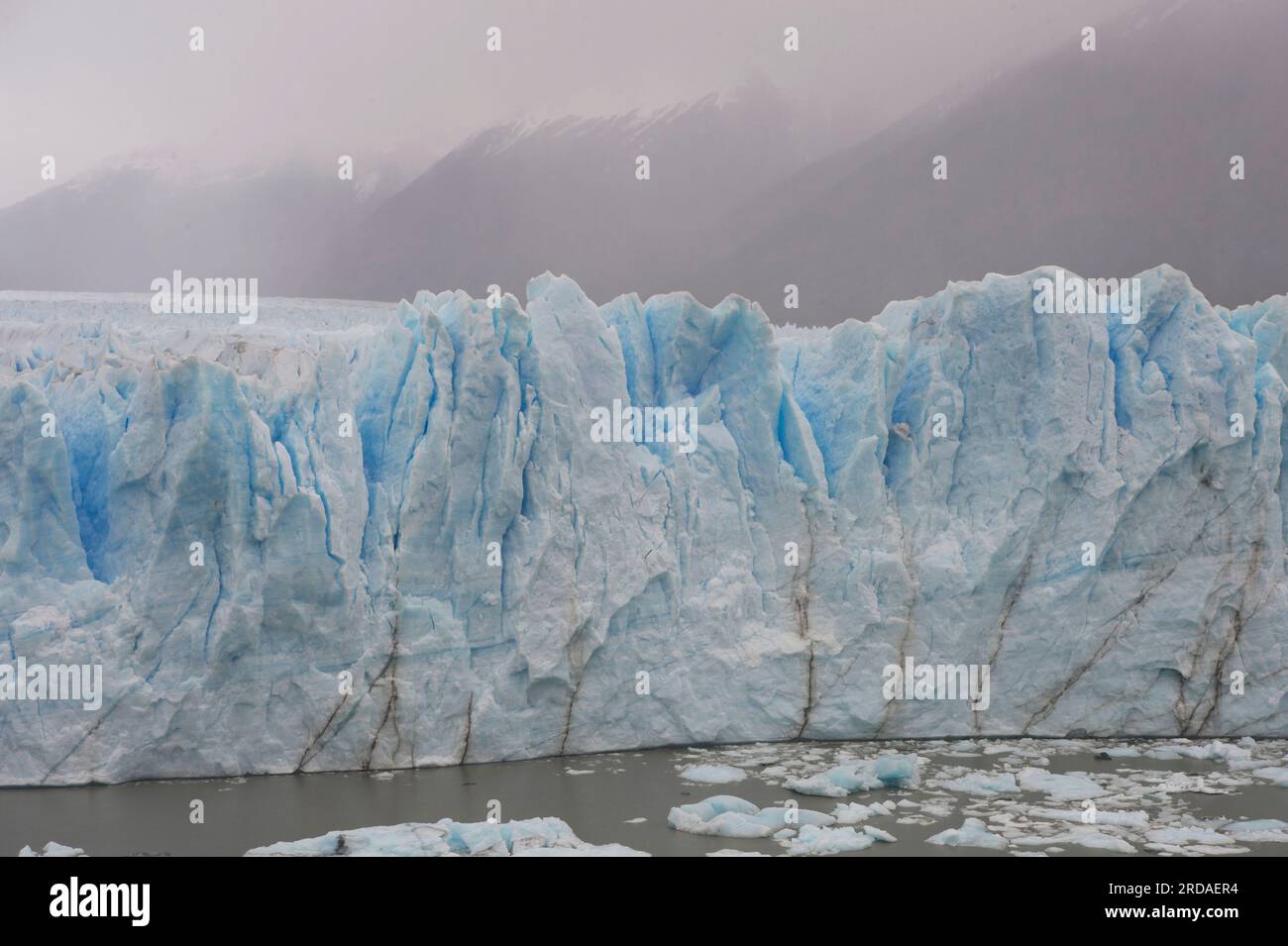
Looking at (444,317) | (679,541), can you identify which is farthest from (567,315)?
(679,541)

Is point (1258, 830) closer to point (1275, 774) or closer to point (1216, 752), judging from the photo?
point (1275, 774)

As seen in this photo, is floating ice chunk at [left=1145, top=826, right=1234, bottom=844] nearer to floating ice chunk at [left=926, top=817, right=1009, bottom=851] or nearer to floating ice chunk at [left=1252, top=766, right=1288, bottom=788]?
floating ice chunk at [left=926, top=817, right=1009, bottom=851]

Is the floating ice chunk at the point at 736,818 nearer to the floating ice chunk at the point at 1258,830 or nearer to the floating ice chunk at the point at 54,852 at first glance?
the floating ice chunk at the point at 1258,830

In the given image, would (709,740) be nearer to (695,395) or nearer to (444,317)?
(695,395)

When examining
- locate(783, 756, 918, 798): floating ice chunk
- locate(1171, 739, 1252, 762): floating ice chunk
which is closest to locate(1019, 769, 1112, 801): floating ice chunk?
locate(783, 756, 918, 798): floating ice chunk

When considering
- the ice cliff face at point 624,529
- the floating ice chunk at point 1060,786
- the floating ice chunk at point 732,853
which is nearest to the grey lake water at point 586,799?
the floating ice chunk at point 732,853

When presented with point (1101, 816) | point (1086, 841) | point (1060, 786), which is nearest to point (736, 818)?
point (1086, 841)
